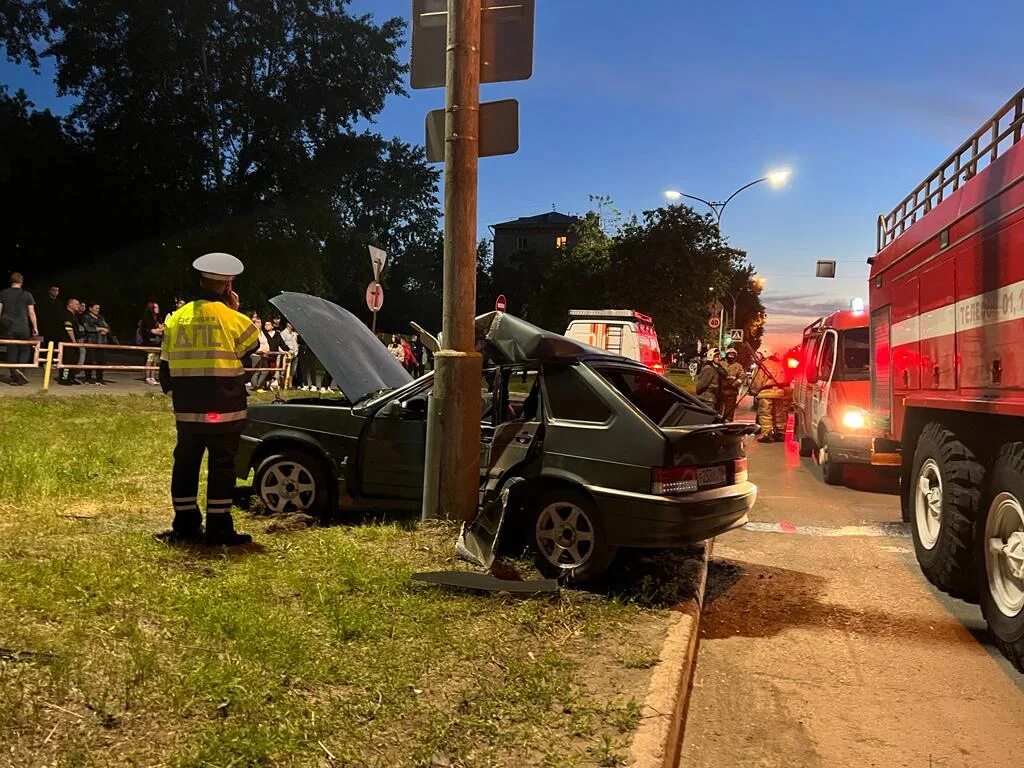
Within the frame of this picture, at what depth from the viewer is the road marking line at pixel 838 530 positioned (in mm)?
7160

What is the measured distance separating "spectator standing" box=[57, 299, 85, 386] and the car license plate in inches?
556

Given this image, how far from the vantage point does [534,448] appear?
5039 mm

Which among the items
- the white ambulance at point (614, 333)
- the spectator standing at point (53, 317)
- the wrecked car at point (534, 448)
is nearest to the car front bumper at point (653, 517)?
the wrecked car at point (534, 448)

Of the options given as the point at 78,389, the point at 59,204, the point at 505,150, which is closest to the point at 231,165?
the point at 59,204

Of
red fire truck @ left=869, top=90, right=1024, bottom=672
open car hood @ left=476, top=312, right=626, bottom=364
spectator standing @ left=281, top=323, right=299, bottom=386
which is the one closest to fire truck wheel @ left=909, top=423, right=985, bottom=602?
red fire truck @ left=869, top=90, right=1024, bottom=672

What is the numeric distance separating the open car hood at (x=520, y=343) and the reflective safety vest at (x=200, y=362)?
1723 millimetres

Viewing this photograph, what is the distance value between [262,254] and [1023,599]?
2917cm

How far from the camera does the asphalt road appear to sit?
325cm

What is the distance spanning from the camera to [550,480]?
16.3ft

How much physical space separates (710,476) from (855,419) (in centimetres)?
529

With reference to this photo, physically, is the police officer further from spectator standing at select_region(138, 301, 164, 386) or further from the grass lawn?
spectator standing at select_region(138, 301, 164, 386)

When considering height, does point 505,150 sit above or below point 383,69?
below

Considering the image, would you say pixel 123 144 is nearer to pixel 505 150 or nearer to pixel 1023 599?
pixel 505 150

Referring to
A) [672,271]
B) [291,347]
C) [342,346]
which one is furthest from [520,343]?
[672,271]
